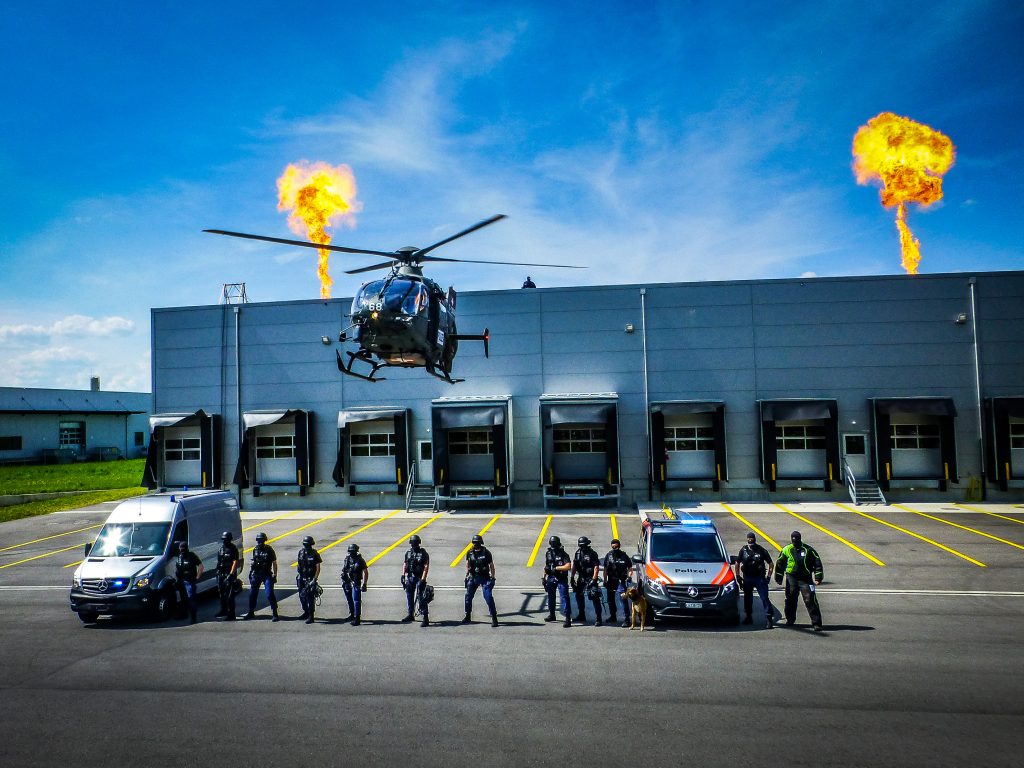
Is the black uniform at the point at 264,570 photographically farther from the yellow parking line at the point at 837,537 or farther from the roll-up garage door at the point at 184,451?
the roll-up garage door at the point at 184,451

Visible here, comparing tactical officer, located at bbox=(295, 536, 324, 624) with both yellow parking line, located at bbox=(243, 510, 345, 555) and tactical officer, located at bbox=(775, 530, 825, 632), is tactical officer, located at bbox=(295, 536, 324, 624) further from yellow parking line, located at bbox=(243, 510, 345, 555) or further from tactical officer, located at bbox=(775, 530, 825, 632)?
tactical officer, located at bbox=(775, 530, 825, 632)

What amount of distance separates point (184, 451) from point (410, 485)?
1110 cm

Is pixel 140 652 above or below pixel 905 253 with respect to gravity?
below

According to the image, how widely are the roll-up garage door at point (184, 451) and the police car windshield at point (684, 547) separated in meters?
22.4

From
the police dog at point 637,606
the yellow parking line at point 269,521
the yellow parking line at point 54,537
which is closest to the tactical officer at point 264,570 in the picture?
the police dog at point 637,606

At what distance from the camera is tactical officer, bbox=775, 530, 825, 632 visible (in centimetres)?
1026

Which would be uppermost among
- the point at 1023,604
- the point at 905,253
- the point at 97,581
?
the point at 905,253

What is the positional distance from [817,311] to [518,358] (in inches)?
489

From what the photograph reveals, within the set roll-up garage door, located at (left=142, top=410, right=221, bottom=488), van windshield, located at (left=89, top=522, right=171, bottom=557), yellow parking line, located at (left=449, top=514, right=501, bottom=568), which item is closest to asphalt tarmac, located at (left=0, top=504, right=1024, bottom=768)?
van windshield, located at (left=89, top=522, right=171, bottom=557)

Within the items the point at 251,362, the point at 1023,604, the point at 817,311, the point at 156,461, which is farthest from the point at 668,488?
the point at 156,461

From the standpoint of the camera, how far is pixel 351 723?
7027 millimetres

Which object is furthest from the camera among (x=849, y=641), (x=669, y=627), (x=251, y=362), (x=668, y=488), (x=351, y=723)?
(x=251, y=362)

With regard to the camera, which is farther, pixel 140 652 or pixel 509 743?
pixel 140 652

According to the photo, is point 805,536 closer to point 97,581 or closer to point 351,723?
point 351,723
